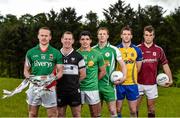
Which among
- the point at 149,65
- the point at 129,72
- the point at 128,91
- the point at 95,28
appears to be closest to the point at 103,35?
the point at 129,72

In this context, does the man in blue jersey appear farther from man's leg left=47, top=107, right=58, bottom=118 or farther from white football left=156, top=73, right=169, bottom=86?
man's leg left=47, top=107, right=58, bottom=118

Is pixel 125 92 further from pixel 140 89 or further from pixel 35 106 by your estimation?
pixel 35 106

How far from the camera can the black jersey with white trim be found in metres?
8.56

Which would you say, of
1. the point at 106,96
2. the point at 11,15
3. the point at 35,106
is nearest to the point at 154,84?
the point at 106,96

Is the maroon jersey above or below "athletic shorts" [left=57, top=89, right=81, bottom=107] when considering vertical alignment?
above

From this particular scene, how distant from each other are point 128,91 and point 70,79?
1.98 meters

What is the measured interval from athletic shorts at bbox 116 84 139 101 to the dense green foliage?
4440cm

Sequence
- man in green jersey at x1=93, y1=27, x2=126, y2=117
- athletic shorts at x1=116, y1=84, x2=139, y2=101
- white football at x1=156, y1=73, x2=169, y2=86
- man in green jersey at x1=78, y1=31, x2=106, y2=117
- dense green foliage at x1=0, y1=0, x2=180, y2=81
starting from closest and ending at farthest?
man in green jersey at x1=78, y1=31, x2=106, y2=117 → man in green jersey at x1=93, y1=27, x2=126, y2=117 → athletic shorts at x1=116, y1=84, x2=139, y2=101 → white football at x1=156, y1=73, x2=169, y2=86 → dense green foliage at x1=0, y1=0, x2=180, y2=81

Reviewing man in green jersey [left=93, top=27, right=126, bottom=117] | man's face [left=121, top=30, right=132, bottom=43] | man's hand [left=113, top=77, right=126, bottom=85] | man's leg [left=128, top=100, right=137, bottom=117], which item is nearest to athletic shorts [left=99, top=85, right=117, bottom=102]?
man in green jersey [left=93, top=27, right=126, bottom=117]

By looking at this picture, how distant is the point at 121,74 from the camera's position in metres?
9.37

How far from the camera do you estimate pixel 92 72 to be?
29.9 feet

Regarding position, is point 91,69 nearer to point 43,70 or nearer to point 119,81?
point 119,81

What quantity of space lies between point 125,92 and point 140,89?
29.8 inches

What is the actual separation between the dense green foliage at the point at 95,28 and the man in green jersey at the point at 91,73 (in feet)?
148
